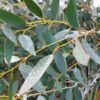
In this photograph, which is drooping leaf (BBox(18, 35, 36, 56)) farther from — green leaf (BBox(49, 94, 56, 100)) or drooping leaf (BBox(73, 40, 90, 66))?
green leaf (BBox(49, 94, 56, 100))

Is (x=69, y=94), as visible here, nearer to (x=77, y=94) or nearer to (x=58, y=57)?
(x=77, y=94)

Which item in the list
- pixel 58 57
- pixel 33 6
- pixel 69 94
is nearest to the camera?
pixel 33 6

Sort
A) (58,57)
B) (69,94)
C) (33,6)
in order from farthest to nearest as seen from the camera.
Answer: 1. (69,94)
2. (58,57)
3. (33,6)

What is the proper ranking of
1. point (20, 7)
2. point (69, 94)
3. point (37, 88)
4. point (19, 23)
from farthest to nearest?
point (20, 7) → point (69, 94) → point (37, 88) → point (19, 23)

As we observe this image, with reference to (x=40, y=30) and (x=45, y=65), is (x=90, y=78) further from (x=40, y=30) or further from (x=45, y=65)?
(x=45, y=65)

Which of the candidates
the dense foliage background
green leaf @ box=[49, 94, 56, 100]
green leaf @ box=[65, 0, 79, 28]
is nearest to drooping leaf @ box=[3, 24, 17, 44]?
the dense foliage background

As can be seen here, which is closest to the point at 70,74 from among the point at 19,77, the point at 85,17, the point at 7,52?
the point at 19,77

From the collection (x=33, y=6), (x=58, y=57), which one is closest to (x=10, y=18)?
(x=33, y=6)

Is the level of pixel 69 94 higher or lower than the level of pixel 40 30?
lower
